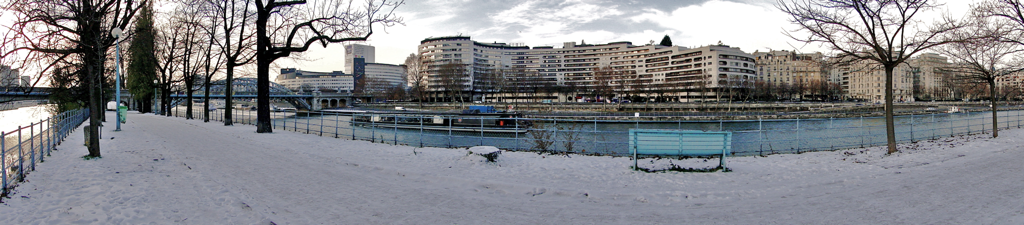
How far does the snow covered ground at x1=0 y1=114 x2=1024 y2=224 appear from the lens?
5887mm

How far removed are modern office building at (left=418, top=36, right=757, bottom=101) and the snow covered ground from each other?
248 ft

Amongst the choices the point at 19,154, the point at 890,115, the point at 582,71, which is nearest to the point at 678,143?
the point at 890,115

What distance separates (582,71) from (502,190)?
148059mm

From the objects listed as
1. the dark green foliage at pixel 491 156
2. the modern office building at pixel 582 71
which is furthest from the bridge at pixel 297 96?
the dark green foliage at pixel 491 156

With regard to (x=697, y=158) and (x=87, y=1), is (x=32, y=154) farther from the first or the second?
(x=697, y=158)

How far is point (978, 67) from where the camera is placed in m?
16.4

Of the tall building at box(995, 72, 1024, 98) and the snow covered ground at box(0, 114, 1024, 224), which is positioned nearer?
the snow covered ground at box(0, 114, 1024, 224)

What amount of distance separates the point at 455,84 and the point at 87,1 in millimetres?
84780

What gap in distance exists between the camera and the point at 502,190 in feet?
25.2

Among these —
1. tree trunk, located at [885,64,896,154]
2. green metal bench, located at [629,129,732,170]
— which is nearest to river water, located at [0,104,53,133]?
green metal bench, located at [629,129,732,170]

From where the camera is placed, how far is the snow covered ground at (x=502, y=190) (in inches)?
232

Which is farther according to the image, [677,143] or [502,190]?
[677,143]

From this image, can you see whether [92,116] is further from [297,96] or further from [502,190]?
[297,96]

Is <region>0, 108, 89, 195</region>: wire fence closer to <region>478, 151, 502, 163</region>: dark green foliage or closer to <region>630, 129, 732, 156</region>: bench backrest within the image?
<region>478, 151, 502, 163</region>: dark green foliage
